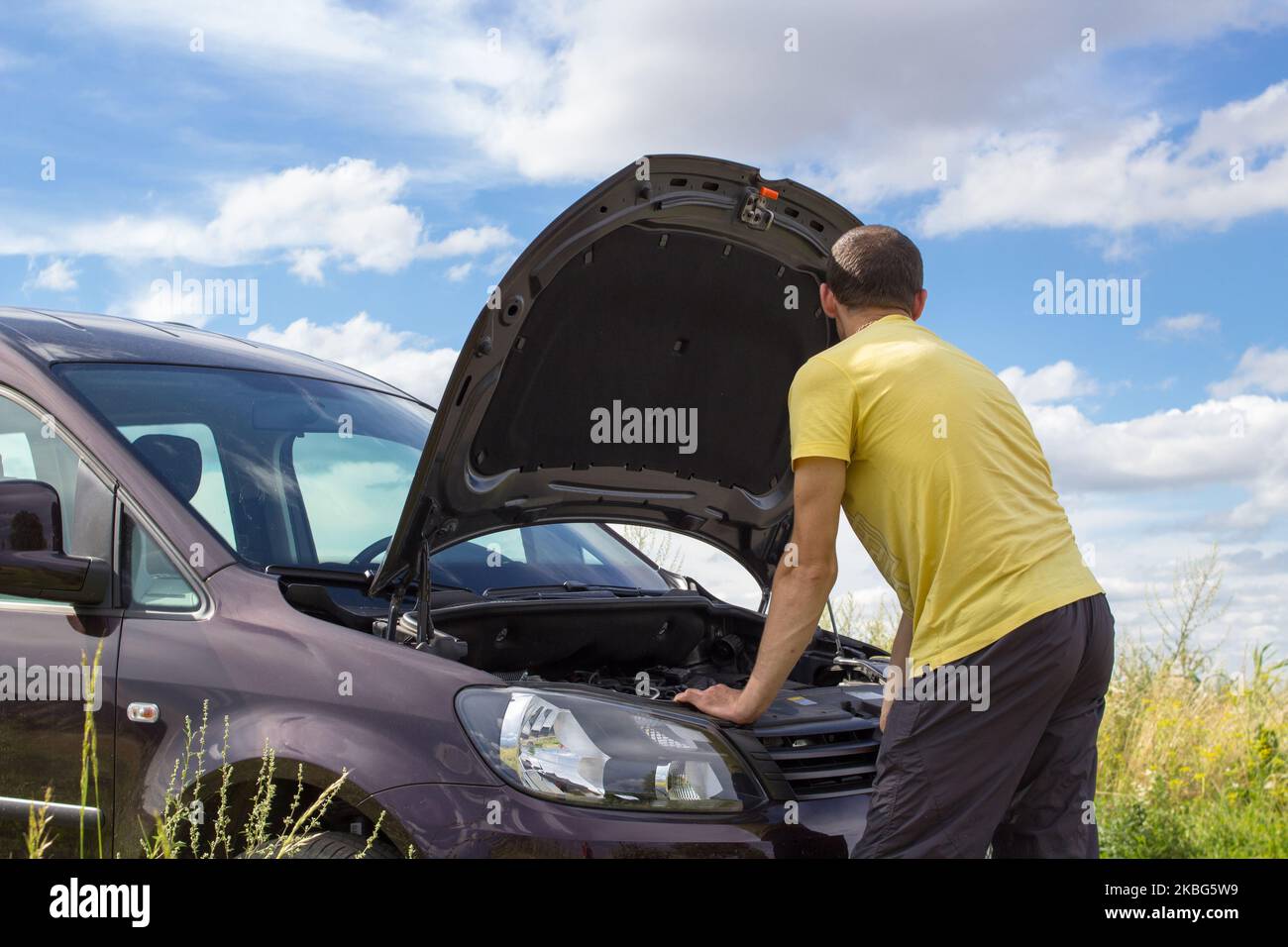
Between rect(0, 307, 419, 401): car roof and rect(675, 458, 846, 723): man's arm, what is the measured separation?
2.16 m

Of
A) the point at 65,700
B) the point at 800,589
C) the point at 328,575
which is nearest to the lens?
the point at 800,589

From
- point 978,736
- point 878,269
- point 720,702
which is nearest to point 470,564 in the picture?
point 720,702

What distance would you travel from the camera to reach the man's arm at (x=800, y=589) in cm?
300

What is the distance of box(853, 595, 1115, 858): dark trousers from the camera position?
2.81 metres

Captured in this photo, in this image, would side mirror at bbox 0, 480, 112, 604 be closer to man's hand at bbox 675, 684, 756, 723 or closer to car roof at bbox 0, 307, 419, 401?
car roof at bbox 0, 307, 419, 401

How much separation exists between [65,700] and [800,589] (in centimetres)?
201

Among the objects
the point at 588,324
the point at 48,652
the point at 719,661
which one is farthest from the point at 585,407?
the point at 48,652

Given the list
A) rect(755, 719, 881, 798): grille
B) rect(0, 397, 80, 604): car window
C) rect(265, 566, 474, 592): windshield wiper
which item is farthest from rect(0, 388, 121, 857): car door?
rect(755, 719, 881, 798): grille

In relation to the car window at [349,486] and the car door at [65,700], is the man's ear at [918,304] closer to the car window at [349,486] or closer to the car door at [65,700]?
the car window at [349,486]

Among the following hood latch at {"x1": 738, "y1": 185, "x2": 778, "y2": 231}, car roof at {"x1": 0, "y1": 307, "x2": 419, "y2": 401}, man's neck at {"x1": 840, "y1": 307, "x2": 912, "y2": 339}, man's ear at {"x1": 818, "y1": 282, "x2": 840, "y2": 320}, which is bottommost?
man's neck at {"x1": 840, "y1": 307, "x2": 912, "y2": 339}

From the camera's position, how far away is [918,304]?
10.9 ft

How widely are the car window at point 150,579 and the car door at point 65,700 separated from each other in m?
0.06

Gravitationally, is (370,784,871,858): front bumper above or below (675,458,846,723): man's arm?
below

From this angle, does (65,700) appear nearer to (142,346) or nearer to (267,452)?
(267,452)
